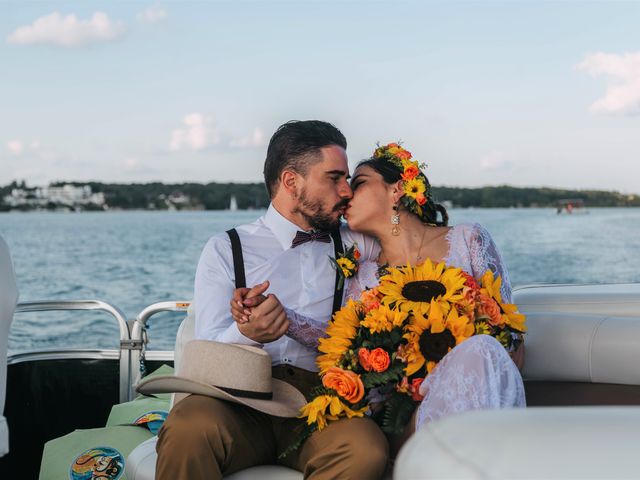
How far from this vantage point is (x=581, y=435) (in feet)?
2.94

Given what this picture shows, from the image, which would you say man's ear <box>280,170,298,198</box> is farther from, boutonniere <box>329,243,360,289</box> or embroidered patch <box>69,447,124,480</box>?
embroidered patch <box>69,447,124,480</box>

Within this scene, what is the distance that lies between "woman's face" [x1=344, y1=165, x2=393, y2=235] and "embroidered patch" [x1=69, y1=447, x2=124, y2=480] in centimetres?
159

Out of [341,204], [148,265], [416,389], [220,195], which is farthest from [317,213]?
[148,265]

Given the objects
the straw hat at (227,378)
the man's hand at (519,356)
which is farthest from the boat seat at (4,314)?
the man's hand at (519,356)

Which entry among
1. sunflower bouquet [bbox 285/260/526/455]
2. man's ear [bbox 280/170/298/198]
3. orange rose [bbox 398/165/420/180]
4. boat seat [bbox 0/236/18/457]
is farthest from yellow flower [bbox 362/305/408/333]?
boat seat [bbox 0/236/18/457]

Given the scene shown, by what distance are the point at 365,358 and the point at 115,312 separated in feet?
5.93

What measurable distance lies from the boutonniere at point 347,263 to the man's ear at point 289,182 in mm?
303

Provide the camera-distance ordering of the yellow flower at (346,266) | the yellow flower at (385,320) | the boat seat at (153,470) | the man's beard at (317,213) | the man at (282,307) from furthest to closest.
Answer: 1. the man's beard at (317,213)
2. the yellow flower at (346,266)
3. the yellow flower at (385,320)
4. the boat seat at (153,470)
5. the man at (282,307)

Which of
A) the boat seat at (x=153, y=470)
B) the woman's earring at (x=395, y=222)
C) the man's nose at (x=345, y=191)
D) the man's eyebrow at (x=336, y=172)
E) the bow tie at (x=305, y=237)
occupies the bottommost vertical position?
the boat seat at (x=153, y=470)

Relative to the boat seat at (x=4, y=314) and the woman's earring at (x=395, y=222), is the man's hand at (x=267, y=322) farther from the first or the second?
the boat seat at (x=4, y=314)

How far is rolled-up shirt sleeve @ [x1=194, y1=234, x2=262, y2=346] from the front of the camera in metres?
2.95

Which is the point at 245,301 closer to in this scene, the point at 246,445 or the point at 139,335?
the point at 246,445

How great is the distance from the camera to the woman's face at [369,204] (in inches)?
122

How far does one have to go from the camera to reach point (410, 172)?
10.1 ft
